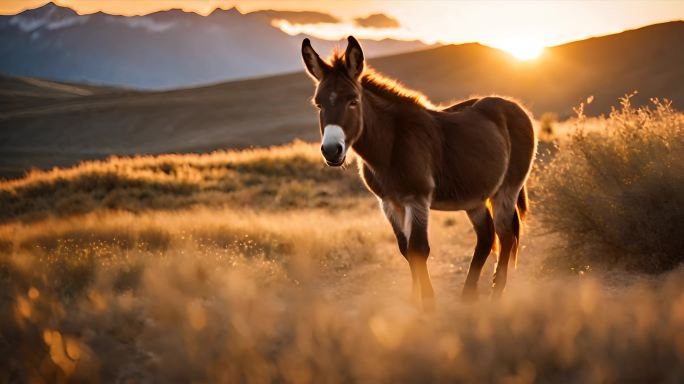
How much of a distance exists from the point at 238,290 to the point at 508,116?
399 centimetres

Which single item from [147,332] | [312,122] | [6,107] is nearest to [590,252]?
[147,332]

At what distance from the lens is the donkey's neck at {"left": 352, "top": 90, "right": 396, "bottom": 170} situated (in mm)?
5770

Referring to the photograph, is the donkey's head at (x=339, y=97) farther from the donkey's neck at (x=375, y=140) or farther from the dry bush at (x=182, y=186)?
the dry bush at (x=182, y=186)

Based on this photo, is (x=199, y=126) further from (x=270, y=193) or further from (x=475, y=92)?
(x=270, y=193)

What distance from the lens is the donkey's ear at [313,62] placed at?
18.7ft

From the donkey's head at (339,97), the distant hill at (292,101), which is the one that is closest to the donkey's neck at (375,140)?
the donkey's head at (339,97)

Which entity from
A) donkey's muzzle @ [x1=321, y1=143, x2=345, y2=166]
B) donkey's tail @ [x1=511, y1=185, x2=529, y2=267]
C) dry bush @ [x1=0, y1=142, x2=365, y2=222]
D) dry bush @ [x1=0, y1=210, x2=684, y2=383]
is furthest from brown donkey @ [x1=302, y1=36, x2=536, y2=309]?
dry bush @ [x1=0, y1=142, x2=365, y2=222]

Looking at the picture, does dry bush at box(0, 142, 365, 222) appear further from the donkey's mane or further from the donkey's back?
the donkey's mane

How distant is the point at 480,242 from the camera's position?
7.10 metres

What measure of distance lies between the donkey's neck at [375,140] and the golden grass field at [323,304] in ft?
4.63

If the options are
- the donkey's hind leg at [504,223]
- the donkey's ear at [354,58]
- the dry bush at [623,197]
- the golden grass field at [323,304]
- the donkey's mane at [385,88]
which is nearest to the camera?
the golden grass field at [323,304]

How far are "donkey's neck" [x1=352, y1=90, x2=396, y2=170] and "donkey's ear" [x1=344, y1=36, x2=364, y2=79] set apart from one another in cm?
29

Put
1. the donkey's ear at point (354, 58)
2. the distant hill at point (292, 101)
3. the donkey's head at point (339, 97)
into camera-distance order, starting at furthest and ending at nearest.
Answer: the distant hill at point (292, 101)
the donkey's ear at point (354, 58)
the donkey's head at point (339, 97)

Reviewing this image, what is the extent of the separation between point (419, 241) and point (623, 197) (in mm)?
3338
